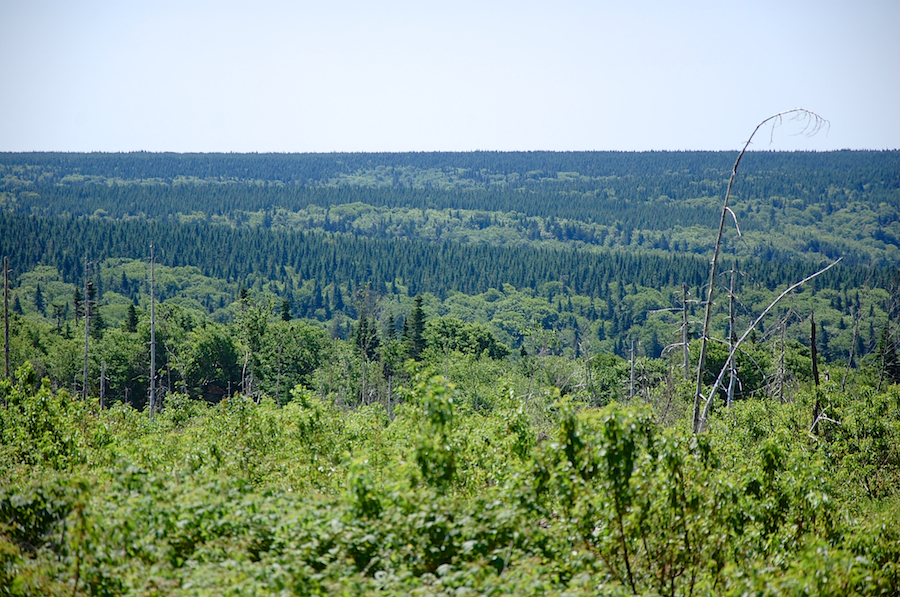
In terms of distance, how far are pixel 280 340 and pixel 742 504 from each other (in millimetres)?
60168

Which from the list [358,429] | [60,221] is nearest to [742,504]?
[358,429]

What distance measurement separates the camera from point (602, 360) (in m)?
71.2

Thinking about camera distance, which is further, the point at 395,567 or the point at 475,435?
the point at 475,435

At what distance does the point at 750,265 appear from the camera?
169 meters

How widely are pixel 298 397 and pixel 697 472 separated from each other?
12.1 m

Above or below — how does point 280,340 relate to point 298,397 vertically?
below

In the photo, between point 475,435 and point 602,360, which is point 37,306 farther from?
point 475,435

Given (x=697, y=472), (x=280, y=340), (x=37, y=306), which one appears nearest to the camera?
(x=697, y=472)

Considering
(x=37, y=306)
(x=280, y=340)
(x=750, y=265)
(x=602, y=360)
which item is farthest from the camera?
(x=750, y=265)

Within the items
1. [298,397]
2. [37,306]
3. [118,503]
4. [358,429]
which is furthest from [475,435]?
[37,306]

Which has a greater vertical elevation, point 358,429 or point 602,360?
point 358,429

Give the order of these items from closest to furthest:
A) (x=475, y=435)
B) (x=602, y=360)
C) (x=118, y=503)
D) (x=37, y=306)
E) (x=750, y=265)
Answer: (x=118, y=503)
(x=475, y=435)
(x=602, y=360)
(x=37, y=306)
(x=750, y=265)

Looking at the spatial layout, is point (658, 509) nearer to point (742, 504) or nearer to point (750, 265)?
point (742, 504)

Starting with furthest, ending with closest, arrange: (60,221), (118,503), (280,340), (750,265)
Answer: (60,221) < (750,265) < (280,340) < (118,503)
